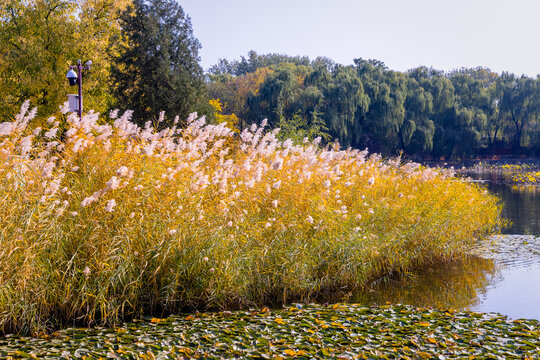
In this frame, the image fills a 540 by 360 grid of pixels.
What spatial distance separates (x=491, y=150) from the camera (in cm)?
4303

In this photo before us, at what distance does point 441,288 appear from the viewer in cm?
704

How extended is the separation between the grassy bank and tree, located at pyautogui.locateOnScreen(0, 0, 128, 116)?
46.5ft

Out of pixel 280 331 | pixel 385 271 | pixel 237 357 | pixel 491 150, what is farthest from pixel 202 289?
pixel 491 150

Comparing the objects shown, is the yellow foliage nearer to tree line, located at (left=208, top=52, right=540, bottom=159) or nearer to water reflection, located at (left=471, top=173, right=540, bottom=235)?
tree line, located at (left=208, top=52, right=540, bottom=159)

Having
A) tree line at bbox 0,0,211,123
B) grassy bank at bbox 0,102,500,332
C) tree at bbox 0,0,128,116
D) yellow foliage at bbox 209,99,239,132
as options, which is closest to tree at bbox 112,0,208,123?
tree line at bbox 0,0,211,123

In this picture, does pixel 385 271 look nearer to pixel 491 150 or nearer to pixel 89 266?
pixel 89 266

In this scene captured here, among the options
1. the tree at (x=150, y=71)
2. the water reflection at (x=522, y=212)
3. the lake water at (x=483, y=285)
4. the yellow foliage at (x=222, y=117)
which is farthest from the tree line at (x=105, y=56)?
the lake water at (x=483, y=285)

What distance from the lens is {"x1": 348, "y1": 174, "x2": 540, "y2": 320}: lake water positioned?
6.28 m

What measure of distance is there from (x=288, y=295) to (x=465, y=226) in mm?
4988

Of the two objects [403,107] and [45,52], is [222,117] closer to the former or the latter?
[45,52]

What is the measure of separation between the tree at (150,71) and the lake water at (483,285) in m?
11.7

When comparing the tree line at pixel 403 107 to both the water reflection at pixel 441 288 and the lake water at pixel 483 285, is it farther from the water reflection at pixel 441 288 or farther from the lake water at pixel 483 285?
the water reflection at pixel 441 288

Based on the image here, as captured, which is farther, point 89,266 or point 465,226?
point 465,226

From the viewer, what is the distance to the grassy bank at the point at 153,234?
4664 mm
